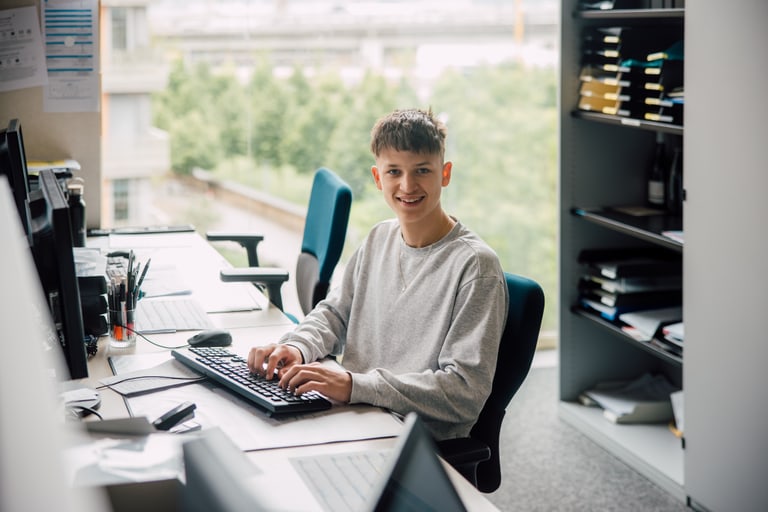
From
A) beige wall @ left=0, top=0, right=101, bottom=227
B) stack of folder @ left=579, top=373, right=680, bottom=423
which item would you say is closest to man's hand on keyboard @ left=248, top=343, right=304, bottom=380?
beige wall @ left=0, top=0, right=101, bottom=227

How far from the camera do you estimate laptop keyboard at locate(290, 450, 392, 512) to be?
1.22 meters

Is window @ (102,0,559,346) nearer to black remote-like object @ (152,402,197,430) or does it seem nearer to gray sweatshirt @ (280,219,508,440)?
gray sweatshirt @ (280,219,508,440)

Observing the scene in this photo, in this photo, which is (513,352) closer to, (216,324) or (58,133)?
(216,324)

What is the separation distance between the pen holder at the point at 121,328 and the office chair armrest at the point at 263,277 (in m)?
0.47

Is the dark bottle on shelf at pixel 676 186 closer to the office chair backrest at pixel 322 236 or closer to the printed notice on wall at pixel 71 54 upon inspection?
the office chair backrest at pixel 322 236

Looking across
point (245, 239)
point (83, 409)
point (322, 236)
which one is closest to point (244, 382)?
point (83, 409)

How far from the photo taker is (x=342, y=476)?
1295mm

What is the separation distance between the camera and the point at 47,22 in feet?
9.77

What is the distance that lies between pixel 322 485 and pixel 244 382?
415 millimetres

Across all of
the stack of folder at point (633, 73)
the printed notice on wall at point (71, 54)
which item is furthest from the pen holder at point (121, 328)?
the stack of folder at point (633, 73)

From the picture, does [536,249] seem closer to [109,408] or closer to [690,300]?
[690,300]

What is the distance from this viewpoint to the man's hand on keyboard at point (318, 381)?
5.16 ft

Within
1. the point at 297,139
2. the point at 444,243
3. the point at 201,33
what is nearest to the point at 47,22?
the point at 201,33

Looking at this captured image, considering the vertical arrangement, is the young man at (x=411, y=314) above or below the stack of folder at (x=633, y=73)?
below
